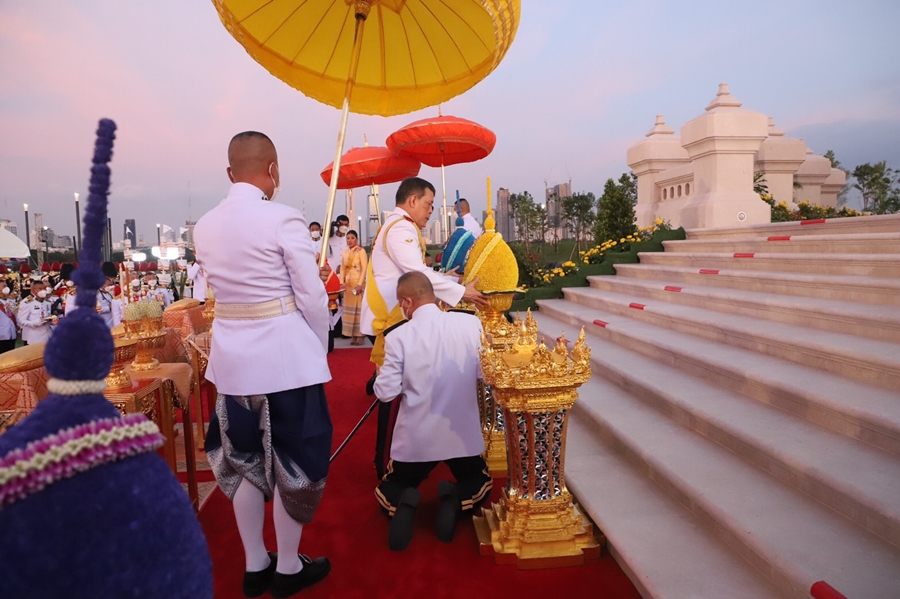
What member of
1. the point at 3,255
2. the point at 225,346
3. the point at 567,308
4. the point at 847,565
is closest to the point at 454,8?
the point at 225,346

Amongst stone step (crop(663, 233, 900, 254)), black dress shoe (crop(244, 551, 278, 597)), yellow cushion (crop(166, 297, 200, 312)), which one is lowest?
black dress shoe (crop(244, 551, 278, 597))

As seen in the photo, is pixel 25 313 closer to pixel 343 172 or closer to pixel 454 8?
pixel 343 172

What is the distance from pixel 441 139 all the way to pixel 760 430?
13.7ft

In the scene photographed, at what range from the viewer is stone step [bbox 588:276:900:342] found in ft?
10.9

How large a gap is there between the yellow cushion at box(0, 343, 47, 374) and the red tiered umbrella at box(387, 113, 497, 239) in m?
4.21

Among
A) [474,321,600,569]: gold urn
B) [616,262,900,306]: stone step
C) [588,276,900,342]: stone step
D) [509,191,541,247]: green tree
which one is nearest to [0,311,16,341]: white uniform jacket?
[474,321,600,569]: gold urn

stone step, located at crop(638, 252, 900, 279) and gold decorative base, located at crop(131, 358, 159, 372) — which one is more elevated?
stone step, located at crop(638, 252, 900, 279)

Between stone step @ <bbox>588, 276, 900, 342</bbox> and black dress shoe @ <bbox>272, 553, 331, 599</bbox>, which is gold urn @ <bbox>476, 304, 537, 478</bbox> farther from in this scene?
stone step @ <bbox>588, 276, 900, 342</bbox>

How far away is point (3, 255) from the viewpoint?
8.61 m

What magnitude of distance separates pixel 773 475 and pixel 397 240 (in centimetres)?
250

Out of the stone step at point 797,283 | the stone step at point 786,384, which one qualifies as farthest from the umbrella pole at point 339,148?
the stone step at point 797,283

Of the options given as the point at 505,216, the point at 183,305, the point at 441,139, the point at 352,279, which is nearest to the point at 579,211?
the point at 505,216

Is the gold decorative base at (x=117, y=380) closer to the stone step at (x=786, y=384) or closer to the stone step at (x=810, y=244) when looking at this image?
the stone step at (x=786, y=384)

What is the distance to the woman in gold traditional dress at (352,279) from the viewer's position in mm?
8570
